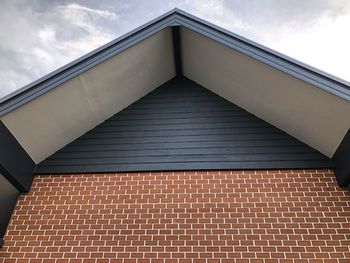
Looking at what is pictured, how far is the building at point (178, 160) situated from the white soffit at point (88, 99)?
2cm

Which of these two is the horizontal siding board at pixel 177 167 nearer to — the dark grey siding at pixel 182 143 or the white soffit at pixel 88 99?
the dark grey siding at pixel 182 143

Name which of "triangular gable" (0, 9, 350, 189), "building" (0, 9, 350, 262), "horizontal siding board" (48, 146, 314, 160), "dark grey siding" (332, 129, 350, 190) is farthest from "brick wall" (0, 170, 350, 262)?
"triangular gable" (0, 9, 350, 189)

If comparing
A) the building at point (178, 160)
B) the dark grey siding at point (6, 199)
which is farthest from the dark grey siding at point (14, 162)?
the dark grey siding at point (6, 199)

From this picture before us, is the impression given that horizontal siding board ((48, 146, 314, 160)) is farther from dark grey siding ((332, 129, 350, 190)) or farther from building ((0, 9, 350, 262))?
dark grey siding ((332, 129, 350, 190))

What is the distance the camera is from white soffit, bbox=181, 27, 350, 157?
4227mm

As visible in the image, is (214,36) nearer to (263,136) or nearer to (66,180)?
(263,136)

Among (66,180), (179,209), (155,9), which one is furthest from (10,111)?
(155,9)

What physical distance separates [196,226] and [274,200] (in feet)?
4.15

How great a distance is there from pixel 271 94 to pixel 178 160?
1.92m

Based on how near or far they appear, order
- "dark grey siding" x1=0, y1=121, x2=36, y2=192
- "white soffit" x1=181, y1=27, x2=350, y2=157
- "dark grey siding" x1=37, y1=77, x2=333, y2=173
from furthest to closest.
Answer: "dark grey siding" x1=37, y1=77, x2=333, y2=173
"white soffit" x1=181, y1=27, x2=350, y2=157
"dark grey siding" x1=0, y1=121, x2=36, y2=192

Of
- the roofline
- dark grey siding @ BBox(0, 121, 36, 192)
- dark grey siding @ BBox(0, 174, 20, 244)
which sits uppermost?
the roofline

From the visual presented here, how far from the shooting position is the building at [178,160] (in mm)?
4059

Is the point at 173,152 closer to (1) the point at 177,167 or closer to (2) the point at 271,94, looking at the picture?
(1) the point at 177,167

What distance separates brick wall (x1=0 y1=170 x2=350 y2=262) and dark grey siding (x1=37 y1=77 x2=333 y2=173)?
18 centimetres
